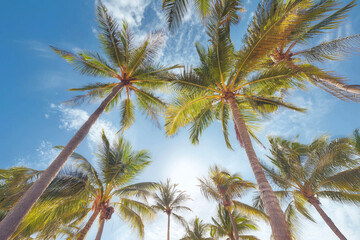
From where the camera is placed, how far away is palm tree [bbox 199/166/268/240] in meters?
12.0

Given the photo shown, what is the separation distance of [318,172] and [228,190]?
5.51 metres

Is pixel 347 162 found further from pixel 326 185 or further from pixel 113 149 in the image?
pixel 113 149

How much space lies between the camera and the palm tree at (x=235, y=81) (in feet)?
18.2

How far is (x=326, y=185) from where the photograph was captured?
10.3 metres

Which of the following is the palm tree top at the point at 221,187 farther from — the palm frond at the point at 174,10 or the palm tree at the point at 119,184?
the palm frond at the point at 174,10

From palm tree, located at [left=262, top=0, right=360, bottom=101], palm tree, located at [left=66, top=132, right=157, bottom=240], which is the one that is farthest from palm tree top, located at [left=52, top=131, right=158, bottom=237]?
palm tree, located at [left=262, top=0, right=360, bottom=101]

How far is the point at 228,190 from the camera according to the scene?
12.4 metres

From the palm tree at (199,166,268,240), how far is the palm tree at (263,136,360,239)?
2.02m

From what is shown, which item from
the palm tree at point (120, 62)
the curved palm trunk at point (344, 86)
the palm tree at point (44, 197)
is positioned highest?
the palm tree at point (120, 62)

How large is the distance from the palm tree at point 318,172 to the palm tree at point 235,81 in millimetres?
4437

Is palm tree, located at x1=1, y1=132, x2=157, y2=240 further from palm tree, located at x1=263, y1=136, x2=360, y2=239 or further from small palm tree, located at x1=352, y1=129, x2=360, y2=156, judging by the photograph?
small palm tree, located at x1=352, y1=129, x2=360, y2=156

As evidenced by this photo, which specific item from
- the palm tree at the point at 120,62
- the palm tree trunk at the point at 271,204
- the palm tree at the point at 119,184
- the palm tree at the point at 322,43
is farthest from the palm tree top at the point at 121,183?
the palm tree at the point at 322,43

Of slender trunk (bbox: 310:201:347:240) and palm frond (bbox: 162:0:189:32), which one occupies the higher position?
palm frond (bbox: 162:0:189:32)

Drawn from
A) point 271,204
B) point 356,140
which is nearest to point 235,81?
point 271,204
